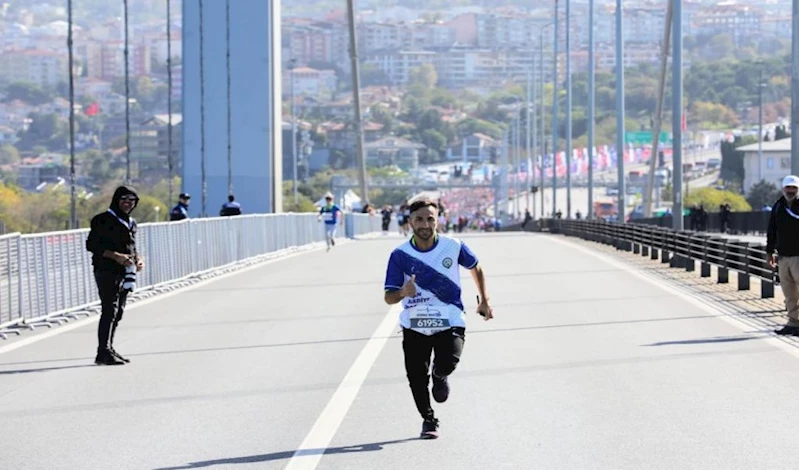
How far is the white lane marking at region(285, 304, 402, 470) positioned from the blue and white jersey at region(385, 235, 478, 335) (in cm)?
94

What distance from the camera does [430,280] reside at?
1007cm

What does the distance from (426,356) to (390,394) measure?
7.00 ft

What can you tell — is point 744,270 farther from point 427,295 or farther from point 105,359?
point 427,295

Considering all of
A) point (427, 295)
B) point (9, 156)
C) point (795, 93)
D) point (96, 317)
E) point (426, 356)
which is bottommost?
point (96, 317)

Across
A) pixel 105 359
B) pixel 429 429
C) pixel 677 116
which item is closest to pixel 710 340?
pixel 105 359

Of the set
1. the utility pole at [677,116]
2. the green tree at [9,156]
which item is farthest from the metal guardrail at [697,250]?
the green tree at [9,156]

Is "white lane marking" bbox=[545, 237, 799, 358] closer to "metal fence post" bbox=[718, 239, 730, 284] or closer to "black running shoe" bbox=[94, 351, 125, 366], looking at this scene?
"metal fence post" bbox=[718, 239, 730, 284]

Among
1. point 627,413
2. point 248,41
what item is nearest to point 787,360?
point 627,413

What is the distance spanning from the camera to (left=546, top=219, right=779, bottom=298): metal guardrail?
2250cm

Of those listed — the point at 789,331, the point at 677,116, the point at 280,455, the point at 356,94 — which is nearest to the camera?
the point at 280,455

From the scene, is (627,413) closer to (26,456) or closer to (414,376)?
(414,376)

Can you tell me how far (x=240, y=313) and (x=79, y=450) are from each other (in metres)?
11.2

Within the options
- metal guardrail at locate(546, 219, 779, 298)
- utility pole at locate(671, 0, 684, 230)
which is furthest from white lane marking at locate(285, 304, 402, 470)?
utility pole at locate(671, 0, 684, 230)

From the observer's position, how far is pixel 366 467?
9.23m
